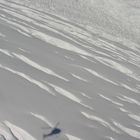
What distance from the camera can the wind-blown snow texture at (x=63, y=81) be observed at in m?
10.2

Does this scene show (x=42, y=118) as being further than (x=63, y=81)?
No

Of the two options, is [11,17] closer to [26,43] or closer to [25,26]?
[25,26]

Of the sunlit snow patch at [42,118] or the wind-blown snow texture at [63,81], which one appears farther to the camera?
the wind-blown snow texture at [63,81]

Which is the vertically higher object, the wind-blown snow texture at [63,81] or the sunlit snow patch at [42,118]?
the wind-blown snow texture at [63,81]

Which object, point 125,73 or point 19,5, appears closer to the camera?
point 125,73

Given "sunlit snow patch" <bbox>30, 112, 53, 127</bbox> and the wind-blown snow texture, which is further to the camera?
the wind-blown snow texture

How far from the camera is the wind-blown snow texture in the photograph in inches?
400

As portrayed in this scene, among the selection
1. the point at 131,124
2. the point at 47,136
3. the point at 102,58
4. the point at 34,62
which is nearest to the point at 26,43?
the point at 34,62

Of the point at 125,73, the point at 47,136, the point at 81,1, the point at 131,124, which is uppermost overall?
the point at 81,1

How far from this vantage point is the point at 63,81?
13.0 metres

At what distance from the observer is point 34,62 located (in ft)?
44.9

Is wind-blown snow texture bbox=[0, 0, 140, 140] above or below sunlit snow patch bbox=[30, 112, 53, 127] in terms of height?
above

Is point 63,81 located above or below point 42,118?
above

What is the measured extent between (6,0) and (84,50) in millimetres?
5984
